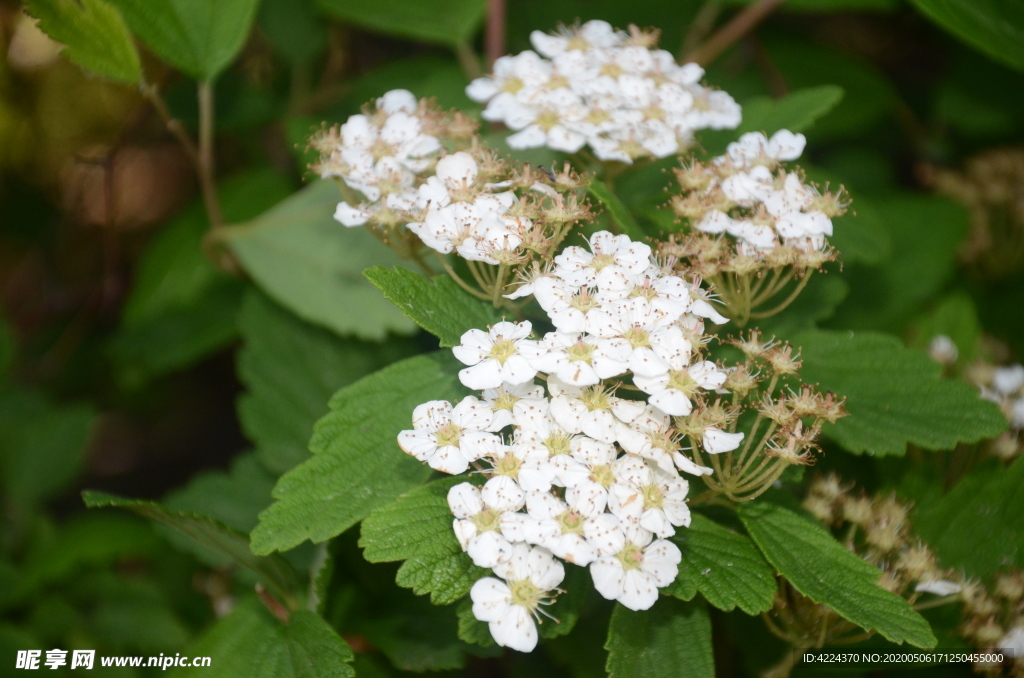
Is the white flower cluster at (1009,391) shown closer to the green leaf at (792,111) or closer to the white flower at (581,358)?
the green leaf at (792,111)

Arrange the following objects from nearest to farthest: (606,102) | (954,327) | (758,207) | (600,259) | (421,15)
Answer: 1. (600,259)
2. (758,207)
3. (606,102)
4. (954,327)
5. (421,15)

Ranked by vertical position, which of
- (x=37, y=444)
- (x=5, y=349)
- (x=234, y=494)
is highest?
(x=234, y=494)

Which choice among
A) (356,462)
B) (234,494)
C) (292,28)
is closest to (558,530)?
(356,462)

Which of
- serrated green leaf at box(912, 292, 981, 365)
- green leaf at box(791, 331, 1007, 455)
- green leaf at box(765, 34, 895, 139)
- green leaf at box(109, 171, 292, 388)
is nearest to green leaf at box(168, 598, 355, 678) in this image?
green leaf at box(109, 171, 292, 388)

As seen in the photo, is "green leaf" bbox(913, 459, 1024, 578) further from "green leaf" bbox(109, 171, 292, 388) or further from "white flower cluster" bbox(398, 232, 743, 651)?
"green leaf" bbox(109, 171, 292, 388)

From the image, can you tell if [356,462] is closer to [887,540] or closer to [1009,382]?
[887,540]

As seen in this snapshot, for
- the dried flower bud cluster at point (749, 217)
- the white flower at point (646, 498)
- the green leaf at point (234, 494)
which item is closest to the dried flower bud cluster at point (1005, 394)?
the dried flower bud cluster at point (749, 217)

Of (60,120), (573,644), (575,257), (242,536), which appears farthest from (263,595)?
(60,120)
